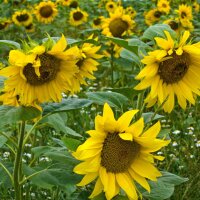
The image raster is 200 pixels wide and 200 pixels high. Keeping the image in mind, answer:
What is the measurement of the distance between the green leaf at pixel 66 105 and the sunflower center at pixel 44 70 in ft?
0.21

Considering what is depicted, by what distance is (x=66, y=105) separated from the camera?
1.29m

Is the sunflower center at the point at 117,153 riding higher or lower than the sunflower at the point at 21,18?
higher

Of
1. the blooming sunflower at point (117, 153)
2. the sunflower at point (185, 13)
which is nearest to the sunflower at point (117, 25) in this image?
the sunflower at point (185, 13)

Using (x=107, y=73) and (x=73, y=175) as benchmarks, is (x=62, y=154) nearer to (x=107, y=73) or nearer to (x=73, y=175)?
(x=73, y=175)

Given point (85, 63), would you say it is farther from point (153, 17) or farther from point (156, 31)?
point (153, 17)

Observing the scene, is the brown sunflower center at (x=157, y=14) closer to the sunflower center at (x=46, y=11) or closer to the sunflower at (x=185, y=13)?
the sunflower at (x=185, y=13)

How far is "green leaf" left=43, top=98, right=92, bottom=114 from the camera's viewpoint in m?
1.26

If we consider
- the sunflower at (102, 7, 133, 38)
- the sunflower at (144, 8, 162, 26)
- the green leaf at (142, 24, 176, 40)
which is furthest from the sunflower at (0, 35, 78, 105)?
the sunflower at (144, 8, 162, 26)

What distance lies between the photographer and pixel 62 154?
1.27 metres

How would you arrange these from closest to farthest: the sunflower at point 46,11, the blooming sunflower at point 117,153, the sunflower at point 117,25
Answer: the blooming sunflower at point 117,153
the sunflower at point 117,25
the sunflower at point 46,11

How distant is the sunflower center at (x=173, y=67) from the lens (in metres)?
1.30

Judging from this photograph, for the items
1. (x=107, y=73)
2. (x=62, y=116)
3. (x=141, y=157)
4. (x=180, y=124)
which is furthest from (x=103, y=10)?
(x=141, y=157)

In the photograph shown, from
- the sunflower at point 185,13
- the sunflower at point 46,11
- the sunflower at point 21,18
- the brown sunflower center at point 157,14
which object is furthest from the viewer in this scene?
the sunflower at point 21,18

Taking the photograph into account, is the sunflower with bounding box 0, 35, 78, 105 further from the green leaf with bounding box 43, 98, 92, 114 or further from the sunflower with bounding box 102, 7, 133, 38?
the sunflower with bounding box 102, 7, 133, 38
